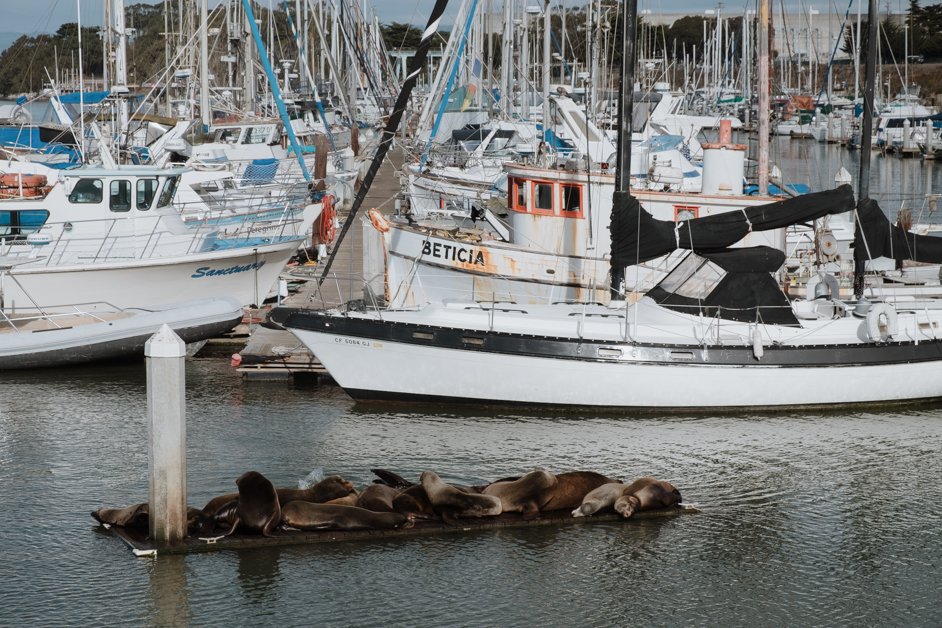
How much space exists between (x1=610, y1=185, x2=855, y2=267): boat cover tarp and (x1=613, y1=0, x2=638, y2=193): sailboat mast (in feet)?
1.18

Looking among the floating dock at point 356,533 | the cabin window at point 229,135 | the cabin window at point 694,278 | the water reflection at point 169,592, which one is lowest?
the water reflection at point 169,592

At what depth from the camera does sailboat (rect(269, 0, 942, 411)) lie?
1892 cm

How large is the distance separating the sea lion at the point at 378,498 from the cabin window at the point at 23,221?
14970mm

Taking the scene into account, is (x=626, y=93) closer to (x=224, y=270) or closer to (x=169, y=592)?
(x=224, y=270)

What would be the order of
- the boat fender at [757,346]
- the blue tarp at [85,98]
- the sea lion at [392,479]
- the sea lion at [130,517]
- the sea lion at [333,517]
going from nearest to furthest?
1. the sea lion at [333,517]
2. the sea lion at [130,517]
3. the sea lion at [392,479]
4. the boat fender at [757,346]
5. the blue tarp at [85,98]

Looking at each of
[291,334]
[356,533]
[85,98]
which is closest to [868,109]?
[291,334]

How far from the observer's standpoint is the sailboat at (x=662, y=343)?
18922 millimetres

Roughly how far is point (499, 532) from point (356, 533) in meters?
1.56

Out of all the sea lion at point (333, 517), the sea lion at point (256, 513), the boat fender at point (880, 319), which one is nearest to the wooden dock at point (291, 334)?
the sea lion at point (333, 517)

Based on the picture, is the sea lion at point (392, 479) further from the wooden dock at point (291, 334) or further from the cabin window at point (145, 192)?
the cabin window at point (145, 192)

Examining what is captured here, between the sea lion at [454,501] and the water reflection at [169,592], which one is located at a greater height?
the sea lion at [454,501]

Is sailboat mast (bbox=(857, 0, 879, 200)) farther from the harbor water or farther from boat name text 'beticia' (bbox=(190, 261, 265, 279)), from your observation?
boat name text 'beticia' (bbox=(190, 261, 265, 279))

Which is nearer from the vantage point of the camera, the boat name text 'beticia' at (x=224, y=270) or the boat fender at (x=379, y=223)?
the boat fender at (x=379, y=223)

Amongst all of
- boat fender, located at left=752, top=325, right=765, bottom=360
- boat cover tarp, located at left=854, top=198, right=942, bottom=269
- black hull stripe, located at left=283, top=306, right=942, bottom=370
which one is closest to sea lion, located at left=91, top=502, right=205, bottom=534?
black hull stripe, located at left=283, top=306, right=942, bottom=370
